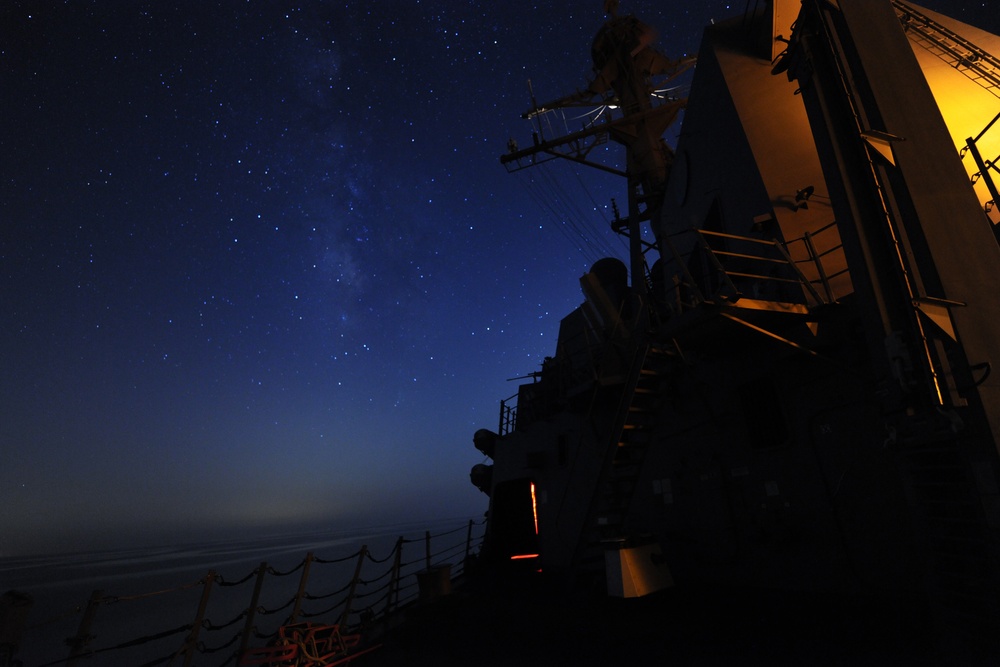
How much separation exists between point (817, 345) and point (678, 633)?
15.2ft

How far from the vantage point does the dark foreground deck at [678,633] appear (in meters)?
5.12

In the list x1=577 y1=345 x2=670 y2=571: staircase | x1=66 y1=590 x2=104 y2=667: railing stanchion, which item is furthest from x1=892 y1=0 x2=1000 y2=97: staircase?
x1=66 y1=590 x2=104 y2=667: railing stanchion

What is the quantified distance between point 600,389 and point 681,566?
3896 millimetres

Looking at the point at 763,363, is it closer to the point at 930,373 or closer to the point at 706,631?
the point at 930,373

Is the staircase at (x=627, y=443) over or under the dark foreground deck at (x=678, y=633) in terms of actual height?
over

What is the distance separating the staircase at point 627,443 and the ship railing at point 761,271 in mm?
1391

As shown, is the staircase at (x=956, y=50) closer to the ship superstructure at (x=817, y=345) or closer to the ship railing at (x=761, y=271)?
the ship superstructure at (x=817, y=345)

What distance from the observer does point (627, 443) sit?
8.66m

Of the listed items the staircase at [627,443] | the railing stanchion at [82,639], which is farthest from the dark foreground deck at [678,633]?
the railing stanchion at [82,639]

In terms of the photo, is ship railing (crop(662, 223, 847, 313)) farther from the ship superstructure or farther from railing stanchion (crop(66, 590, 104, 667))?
railing stanchion (crop(66, 590, 104, 667))

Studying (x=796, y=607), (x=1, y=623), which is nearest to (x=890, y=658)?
(x=796, y=607)

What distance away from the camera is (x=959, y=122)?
951cm

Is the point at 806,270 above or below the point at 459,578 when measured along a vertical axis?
above

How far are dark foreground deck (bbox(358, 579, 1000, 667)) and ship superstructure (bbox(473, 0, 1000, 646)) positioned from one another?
0.44 metres
